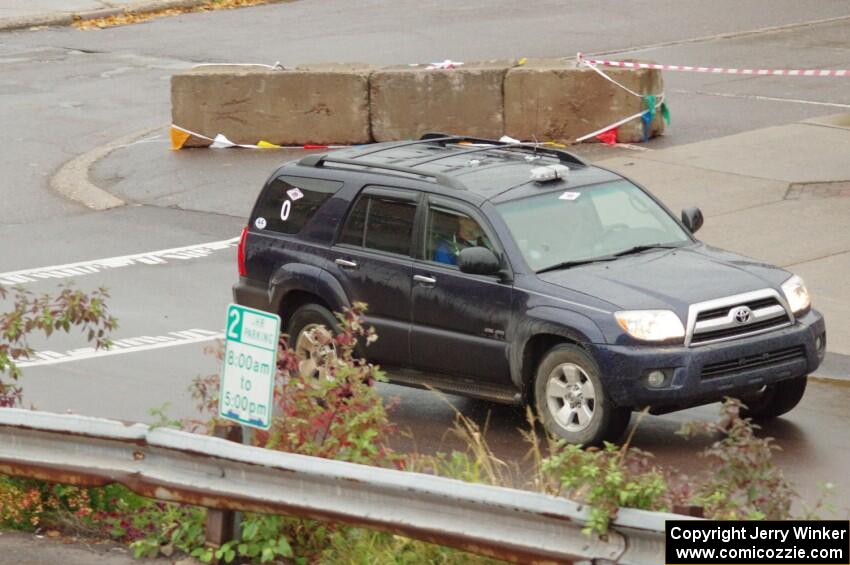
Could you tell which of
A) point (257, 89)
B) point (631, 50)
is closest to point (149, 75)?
point (257, 89)

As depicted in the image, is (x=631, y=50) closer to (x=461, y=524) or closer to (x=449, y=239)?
(x=449, y=239)

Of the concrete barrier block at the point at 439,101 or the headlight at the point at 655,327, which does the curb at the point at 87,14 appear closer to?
the concrete barrier block at the point at 439,101

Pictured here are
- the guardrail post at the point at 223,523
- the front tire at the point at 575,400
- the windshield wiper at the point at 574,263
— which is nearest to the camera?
the guardrail post at the point at 223,523

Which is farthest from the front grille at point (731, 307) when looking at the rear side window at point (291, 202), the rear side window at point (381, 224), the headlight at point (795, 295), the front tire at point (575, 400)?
the rear side window at point (291, 202)

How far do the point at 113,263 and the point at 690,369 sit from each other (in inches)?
330

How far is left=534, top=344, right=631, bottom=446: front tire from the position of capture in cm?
999

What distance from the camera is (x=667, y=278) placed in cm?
1030

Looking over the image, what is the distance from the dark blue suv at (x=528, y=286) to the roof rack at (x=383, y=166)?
0.7 inches

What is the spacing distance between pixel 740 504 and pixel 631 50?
21.5 m

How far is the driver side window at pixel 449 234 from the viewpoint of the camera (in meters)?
10.9

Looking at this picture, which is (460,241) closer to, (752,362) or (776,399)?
(752,362)

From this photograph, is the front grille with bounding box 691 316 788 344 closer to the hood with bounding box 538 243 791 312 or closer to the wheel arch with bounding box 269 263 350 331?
the hood with bounding box 538 243 791 312

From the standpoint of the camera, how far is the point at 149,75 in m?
27.9

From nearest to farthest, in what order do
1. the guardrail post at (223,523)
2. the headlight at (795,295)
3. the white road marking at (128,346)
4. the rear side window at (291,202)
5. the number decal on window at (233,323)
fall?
1. the guardrail post at (223,523)
2. the number decal on window at (233,323)
3. the headlight at (795,295)
4. the rear side window at (291,202)
5. the white road marking at (128,346)
